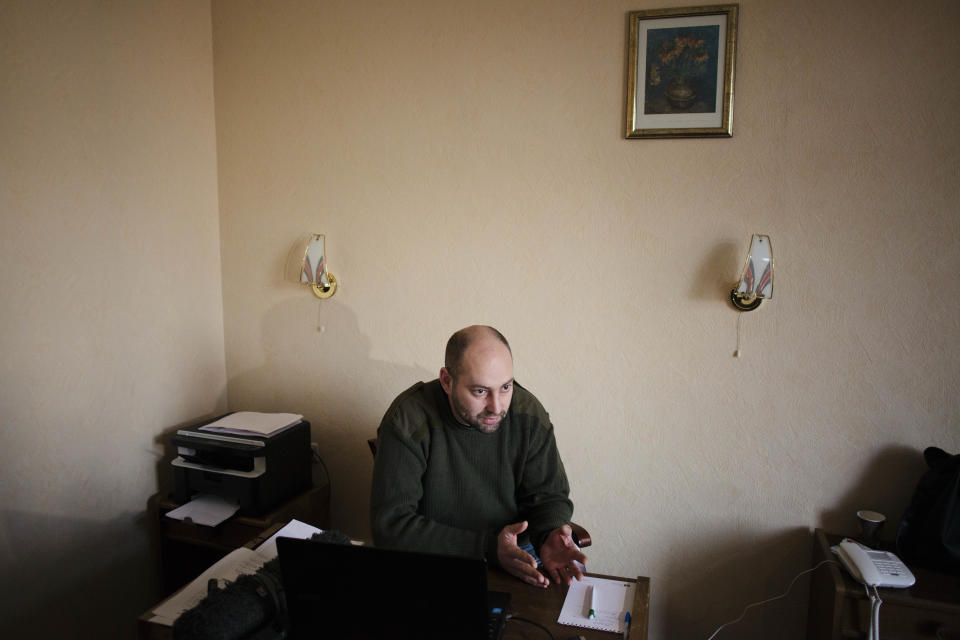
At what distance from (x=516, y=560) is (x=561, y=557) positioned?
0.13m

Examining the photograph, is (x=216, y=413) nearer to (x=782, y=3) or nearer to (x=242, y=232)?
(x=242, y=232)

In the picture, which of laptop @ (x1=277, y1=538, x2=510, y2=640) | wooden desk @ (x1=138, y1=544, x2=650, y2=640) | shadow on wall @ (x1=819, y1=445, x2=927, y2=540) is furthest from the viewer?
shadow on wall @ (x1=819, y1=445, x2=927, y2=540)

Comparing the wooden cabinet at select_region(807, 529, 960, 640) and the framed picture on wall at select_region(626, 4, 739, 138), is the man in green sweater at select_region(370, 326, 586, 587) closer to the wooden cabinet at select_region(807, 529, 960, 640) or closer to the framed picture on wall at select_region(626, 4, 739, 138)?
the wooden cabinet at select_region(807, 529, 960, 640)

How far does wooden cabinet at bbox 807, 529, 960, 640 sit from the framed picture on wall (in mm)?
1535

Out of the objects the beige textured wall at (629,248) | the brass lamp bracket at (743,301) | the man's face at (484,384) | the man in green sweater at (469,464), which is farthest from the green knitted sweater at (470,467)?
the brass lamp bracket at (743,301)

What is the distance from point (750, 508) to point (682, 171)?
1278 millimetres

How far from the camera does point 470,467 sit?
178 cm

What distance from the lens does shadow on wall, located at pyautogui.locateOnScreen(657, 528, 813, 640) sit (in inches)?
82.6

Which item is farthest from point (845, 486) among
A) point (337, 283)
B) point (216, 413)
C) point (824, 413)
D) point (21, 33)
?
point (21, 33)

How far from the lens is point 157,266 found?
2.34m

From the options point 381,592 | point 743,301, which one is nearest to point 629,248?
point 743,301

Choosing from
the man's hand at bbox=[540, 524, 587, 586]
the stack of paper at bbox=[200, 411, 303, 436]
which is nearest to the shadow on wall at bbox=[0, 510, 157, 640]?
the stack of paper at bbox=[200, 411, 303, 436]

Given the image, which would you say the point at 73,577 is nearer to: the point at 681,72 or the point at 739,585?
the point at 739,585

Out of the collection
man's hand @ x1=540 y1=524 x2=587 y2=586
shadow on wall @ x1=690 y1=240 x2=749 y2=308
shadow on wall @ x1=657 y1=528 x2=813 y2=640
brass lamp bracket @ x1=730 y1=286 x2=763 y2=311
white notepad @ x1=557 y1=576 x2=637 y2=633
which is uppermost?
shadow on wall @ x1=690 y1=240 x2=749 y2=308
